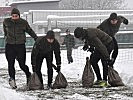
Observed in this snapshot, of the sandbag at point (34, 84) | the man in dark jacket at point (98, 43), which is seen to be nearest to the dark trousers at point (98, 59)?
the man in dark jacket at point (98, 43)

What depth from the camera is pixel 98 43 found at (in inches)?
320

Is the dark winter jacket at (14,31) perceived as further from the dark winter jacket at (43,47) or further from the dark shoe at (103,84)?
the dark shoe at (103,84)

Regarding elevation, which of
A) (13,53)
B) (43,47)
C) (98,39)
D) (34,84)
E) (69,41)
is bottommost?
(69,41)

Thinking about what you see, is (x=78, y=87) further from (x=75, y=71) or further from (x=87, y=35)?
(x=75, y=71)

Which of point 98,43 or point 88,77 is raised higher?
point 98,43

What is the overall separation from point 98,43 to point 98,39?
89 millimetres

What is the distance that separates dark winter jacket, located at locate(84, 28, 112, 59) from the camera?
812cm

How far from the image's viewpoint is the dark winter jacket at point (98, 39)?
8.12 metres

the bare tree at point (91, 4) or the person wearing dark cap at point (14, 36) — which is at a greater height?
the person wearing dark cap at point (14, 36)

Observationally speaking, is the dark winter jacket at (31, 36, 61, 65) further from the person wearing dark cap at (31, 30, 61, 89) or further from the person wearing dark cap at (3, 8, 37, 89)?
the person wearing dark cap at (3, 8, 37, 89)

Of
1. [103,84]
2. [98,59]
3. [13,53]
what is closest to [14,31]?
[13,53]

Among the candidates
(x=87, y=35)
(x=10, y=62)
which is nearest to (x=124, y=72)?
(x=87, y=35)

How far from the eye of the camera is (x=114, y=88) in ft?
26.6

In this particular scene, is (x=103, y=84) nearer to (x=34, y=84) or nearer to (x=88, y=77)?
(x=88, y=77)
